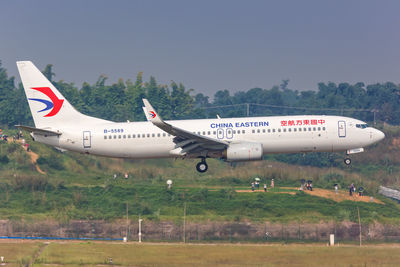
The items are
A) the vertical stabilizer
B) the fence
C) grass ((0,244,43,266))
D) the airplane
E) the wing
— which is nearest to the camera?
grass ((0,244,43,266))

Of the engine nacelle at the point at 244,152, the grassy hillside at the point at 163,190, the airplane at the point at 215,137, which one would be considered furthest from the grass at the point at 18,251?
the engine nacelle at the point at 244,152

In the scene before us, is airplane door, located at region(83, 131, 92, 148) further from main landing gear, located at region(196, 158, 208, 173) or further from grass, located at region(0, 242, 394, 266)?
main landing gear, located at region(196, 158, 208, 173)

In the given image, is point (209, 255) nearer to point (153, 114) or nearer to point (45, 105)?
point (153, 114)

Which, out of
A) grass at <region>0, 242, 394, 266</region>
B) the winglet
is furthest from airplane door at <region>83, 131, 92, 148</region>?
grass at <region>0, 242, 394, 266</region>

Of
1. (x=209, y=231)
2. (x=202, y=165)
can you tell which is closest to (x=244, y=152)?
(x=202, y=165)

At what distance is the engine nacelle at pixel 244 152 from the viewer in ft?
209

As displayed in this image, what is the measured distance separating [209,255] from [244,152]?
9.42m

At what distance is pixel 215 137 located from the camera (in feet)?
213

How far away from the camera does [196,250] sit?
63.9 meters

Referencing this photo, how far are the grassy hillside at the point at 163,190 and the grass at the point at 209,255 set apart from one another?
11.6 metres

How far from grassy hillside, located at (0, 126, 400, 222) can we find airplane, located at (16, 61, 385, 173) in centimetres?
1303

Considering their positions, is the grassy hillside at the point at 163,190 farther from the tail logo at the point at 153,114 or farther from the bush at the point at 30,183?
the tail logo at the point at 153,114

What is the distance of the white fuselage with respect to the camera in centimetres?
6488

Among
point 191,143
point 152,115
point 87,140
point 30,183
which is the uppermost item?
point 152,115
